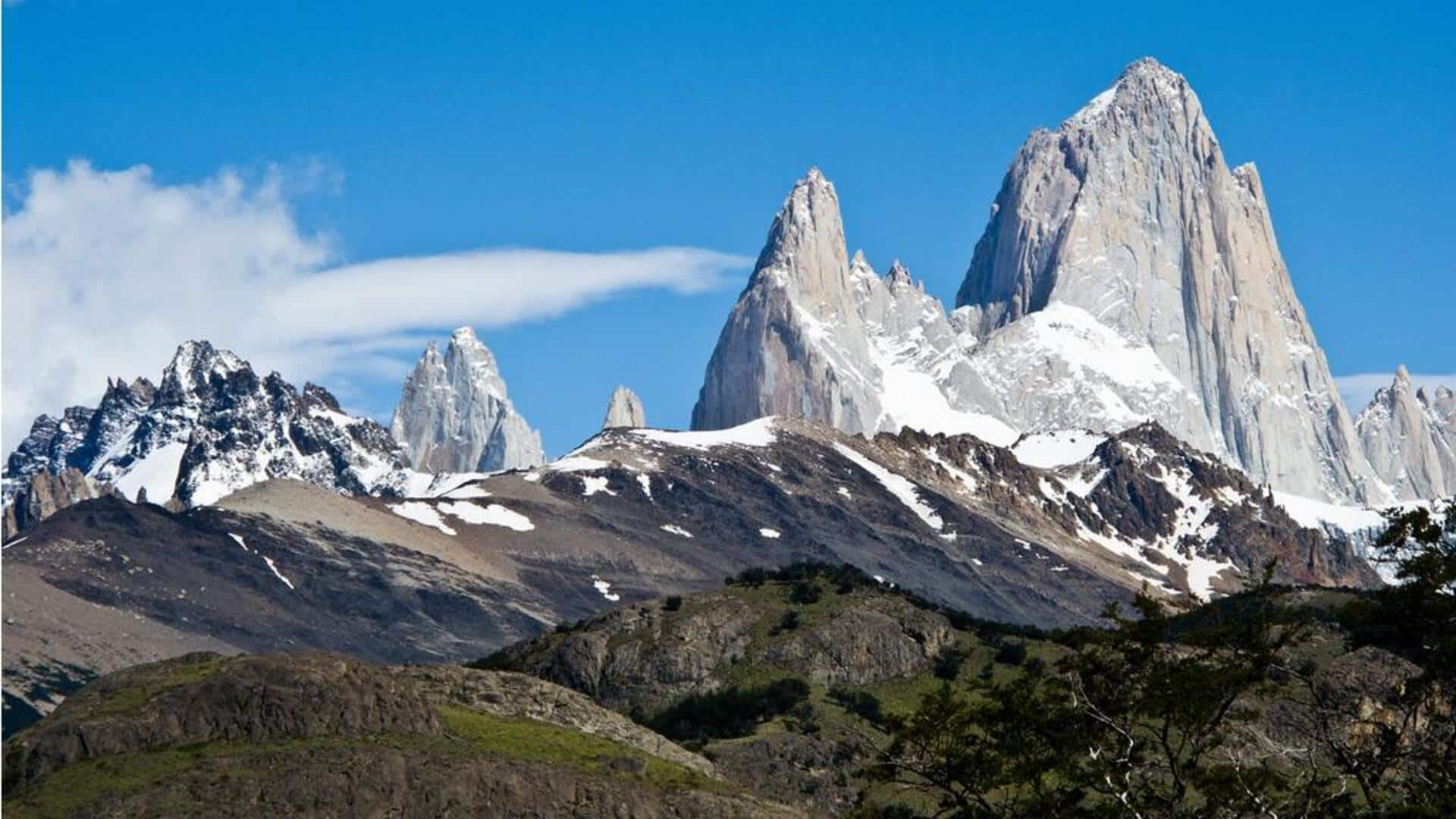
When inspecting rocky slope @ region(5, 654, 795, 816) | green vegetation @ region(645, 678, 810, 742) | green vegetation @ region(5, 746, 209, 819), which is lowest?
green vegetation @ region(5, 746, 209, 819)

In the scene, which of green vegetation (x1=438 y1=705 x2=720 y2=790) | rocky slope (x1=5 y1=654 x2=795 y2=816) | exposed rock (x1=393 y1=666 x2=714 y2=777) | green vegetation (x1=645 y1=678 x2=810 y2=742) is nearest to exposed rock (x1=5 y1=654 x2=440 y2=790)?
rocky slope (x1=5 y1=654 x2=795 y2=816)

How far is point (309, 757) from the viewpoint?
14138 cm

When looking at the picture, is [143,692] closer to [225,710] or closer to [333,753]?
[225,710]

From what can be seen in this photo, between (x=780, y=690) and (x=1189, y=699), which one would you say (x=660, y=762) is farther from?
(x=1189, y=699)

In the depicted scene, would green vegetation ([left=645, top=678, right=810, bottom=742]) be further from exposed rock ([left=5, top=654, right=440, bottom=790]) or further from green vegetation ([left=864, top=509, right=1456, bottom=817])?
green vegetation ([left=864, top=509, right=1456, bottom=817])

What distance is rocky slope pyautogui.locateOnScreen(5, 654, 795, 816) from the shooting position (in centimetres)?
13588

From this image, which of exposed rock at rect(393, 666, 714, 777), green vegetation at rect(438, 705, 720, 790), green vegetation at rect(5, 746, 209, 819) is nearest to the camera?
green vegetation at rect(5, 746, 209, 819)

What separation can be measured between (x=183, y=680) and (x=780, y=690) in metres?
62.0

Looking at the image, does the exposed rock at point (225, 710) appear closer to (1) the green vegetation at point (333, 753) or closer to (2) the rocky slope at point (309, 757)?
(2) the rocky slope at point (309, 757)

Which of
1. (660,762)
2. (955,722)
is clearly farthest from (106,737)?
(955,722)

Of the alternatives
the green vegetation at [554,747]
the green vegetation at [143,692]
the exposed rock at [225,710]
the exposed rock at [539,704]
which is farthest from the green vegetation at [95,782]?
the exposed rock at [539,704]

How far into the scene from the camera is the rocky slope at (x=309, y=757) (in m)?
136

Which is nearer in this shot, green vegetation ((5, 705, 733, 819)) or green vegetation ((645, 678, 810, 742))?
green vegetation ((5, 705, 733, 819))

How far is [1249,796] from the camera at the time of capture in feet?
249
